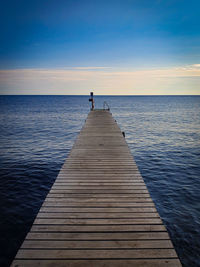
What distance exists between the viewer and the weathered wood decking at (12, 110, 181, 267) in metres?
3.17

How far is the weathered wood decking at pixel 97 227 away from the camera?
3166 millimetres

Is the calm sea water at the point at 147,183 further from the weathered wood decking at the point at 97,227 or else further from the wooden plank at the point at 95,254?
the wooden plank at the point at 95,254

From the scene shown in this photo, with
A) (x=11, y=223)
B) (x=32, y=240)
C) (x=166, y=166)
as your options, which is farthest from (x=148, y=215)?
(x=166, y=166)

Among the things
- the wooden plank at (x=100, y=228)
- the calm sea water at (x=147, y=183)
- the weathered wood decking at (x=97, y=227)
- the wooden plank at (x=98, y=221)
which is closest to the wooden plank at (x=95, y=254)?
the weathered wood decking at (x=97, y=227)

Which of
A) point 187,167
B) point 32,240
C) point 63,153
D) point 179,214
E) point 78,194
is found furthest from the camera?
point 63,153

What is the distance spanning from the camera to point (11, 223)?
24.9ft

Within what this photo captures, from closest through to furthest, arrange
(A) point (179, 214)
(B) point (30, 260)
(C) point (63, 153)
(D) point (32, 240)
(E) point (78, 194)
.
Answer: (B) point (30, 260)
(D) point (32, 240)
(E) point (78, 194)
(A) point (179, 214)
(C) point (63, 153)

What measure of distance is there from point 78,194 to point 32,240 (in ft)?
6.07

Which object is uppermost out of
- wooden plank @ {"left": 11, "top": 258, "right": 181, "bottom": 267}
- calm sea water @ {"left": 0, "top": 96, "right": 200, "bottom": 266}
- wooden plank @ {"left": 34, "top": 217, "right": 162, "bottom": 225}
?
wooden plank @ {"left": 34, "top": 217, "right": 162, "bottom": 225}

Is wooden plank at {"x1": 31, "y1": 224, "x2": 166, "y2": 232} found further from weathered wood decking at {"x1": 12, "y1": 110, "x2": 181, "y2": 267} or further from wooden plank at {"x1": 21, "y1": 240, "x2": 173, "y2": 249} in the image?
wooden plank at {"x1": 21, "y1": 240, "x2": 173, "y2": 249}

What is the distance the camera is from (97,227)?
12.8 ft

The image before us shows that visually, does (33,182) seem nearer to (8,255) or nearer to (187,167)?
(8,255)

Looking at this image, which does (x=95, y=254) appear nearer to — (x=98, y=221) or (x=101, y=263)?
(x=101, y=263)

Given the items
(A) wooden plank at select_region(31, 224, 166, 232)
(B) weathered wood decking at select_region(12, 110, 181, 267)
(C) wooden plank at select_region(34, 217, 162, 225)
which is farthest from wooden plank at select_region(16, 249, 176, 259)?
(C) wooden plank at select_region(34, 217, 162, 225)
